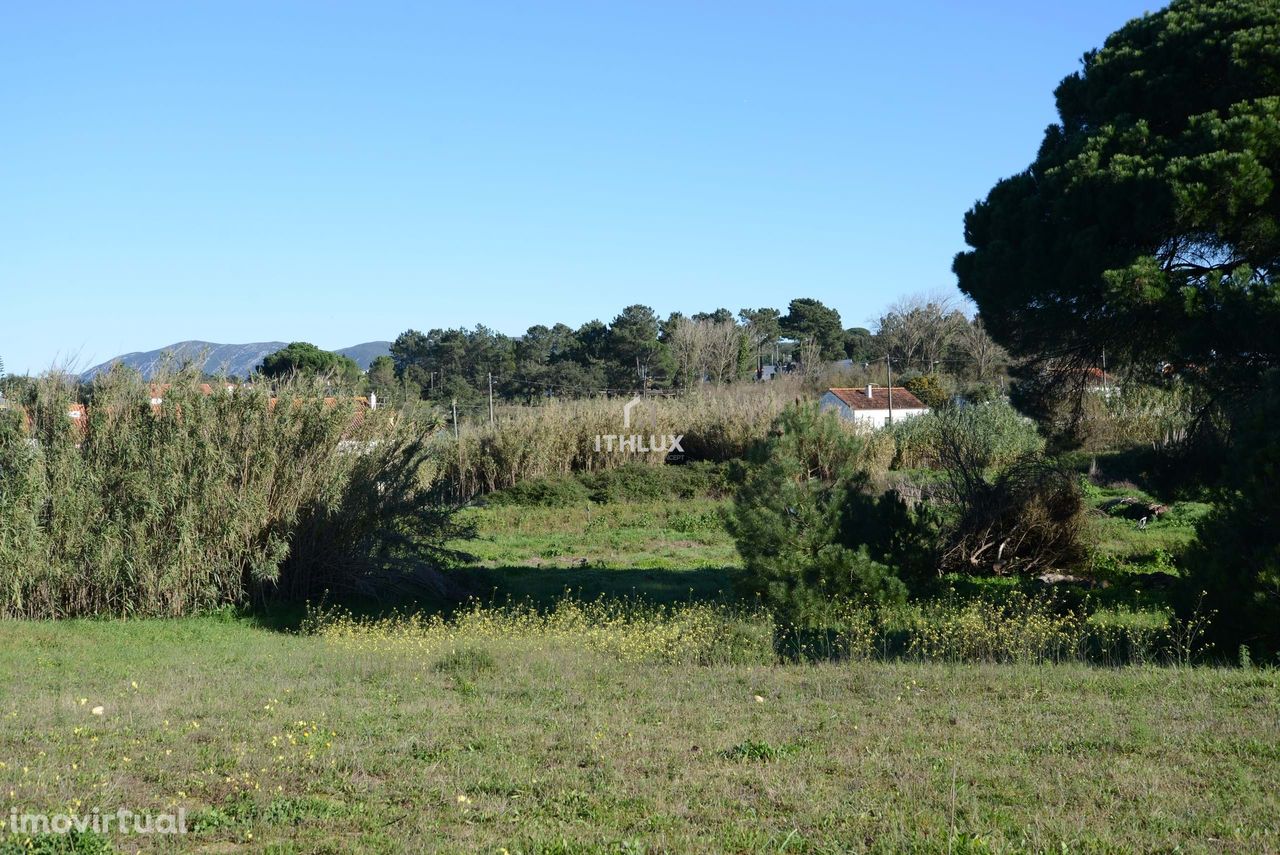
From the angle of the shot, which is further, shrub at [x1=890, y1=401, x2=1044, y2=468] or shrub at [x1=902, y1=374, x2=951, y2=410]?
shrub at [x1=902, y1=374, x2=951, y2=410]

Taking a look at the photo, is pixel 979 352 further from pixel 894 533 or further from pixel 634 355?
pixel 894 533

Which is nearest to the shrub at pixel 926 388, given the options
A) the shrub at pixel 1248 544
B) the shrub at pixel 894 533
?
the shrub at pixel 894 533

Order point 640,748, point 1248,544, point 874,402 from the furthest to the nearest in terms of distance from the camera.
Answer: point 874,402, point 1248,544, point 640,748

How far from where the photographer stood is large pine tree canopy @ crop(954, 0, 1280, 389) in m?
13.2

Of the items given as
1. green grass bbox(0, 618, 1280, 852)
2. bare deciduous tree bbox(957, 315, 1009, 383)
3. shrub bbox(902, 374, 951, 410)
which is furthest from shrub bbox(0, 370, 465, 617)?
bare deciduous tree bbox(957, 315, 1009, 383)

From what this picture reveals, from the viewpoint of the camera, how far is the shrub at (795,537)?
44.1 feet

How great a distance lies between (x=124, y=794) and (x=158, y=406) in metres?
11.0

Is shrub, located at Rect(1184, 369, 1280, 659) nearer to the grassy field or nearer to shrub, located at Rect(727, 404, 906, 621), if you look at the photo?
the grassy field

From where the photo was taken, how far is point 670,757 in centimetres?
627

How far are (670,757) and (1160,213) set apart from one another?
10950 mm

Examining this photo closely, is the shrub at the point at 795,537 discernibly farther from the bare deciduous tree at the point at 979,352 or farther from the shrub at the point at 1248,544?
the bare deciduous tree at the point at 979,352

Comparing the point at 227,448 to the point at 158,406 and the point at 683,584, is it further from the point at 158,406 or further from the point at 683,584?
the point at 683,584

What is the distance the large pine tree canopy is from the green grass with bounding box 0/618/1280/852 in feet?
20.4

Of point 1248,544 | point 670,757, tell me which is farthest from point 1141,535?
point 670,757
